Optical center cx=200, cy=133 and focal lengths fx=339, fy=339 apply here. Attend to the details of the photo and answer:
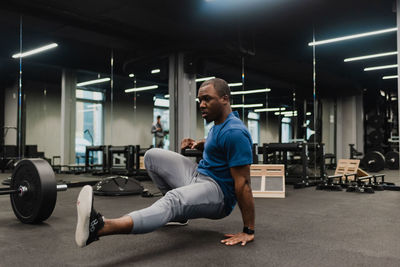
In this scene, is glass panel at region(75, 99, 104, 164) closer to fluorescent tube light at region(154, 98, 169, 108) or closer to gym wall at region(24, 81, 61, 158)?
gym wall at region(24, 81, 61, 158)

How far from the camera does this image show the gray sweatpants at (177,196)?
144 cm

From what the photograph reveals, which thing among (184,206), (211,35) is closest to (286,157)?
(211,35)

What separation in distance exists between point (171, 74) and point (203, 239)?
5.10m

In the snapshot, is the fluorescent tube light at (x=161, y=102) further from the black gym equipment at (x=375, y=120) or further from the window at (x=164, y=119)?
the black gym equipment at (x=375, y=120)

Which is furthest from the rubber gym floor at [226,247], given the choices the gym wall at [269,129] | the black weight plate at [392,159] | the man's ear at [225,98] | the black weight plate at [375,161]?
the black weight plate at [392,159]

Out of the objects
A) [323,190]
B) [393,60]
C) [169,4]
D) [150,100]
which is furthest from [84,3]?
[393,60]

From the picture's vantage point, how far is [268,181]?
12.8 feet

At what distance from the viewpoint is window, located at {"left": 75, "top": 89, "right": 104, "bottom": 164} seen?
838cm

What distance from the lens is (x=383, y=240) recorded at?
188 cm

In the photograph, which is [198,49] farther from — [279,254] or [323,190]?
[279,254]

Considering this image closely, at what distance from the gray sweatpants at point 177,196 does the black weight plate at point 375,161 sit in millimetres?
6342

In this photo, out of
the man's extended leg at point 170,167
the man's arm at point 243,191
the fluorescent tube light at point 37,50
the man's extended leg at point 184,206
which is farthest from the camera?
the fluorescent tube light at point 37,50

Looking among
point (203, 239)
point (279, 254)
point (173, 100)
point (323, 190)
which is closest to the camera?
point (279, 254)

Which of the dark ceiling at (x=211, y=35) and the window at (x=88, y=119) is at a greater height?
the dark ceiling at (x=211, y=35)
